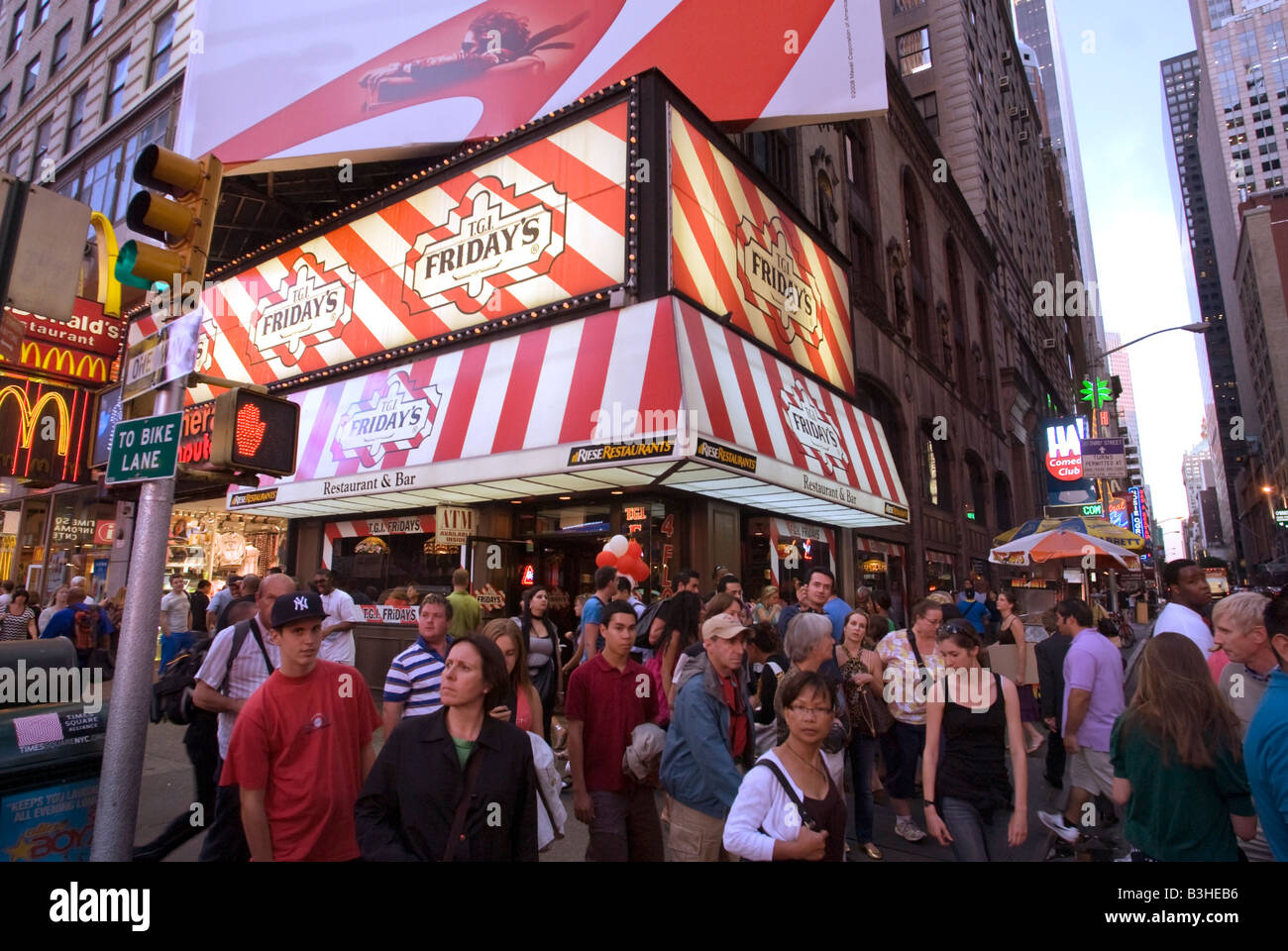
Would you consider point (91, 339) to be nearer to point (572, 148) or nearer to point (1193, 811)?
point (572, 148)

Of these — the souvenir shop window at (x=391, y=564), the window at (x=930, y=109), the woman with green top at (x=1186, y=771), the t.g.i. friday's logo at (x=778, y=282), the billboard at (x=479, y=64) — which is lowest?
the woman with green top at (x=1186, y=771)

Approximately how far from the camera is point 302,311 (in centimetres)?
1578

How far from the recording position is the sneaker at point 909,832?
6316 millimetres

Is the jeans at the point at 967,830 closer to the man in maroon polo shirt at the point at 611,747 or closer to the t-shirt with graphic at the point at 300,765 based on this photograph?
the man in maroon polo shirt at the point at 611,747

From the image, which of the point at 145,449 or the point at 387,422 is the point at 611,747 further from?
the point at 387,422

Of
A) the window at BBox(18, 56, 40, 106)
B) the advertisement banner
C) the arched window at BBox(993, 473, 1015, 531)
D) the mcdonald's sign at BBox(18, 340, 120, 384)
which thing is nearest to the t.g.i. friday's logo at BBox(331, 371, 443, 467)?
the mcdonald's sign at BBox(18, 340, 120, 384)

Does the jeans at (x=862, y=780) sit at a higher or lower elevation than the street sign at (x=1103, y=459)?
lower

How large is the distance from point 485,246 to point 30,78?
92.2ft

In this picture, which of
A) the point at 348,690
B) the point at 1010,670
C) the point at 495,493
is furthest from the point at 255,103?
the point at 1010,670

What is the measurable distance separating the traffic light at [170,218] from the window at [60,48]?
30783mm

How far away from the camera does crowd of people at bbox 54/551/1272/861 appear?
116 inches

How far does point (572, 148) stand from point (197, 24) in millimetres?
12361

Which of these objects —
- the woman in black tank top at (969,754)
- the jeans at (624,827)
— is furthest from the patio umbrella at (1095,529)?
the jeans at (624,827)

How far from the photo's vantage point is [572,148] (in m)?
11.9
